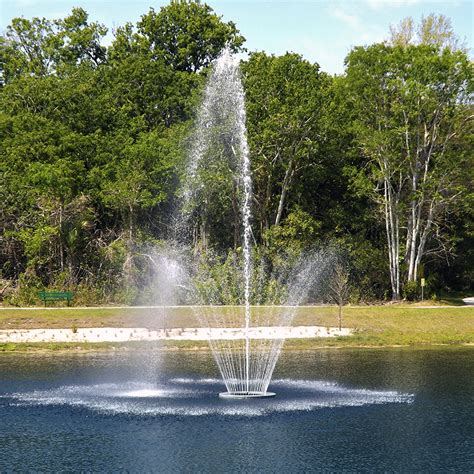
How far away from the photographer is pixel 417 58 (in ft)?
172

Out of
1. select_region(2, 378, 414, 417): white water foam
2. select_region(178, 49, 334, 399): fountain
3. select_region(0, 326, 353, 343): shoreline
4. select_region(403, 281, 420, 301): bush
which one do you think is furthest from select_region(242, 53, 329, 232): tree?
select_region(2, 378, 414, 417): white water foam

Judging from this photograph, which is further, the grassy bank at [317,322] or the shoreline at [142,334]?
the grassy bank at [317,322]

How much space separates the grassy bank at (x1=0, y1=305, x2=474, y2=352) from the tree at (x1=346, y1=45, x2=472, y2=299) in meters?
9.27

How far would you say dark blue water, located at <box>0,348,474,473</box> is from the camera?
19.5 metres

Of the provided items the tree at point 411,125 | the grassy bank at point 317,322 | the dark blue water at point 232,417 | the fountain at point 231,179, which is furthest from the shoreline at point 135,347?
the tree at point 411,125

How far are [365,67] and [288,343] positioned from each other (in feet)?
72.5

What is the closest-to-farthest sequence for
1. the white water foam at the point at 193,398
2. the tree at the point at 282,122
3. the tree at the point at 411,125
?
the white water foam at the point at 193,398
the tree at the point at 411,125
the tree at the point at 282,122

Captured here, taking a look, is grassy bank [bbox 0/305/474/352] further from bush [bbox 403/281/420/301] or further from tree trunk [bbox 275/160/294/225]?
tree trunk [bbox 275/160/294/225]

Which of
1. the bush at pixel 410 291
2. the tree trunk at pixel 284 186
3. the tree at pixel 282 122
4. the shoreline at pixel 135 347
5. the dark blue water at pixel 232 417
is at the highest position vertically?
the tree at pixel 282 122

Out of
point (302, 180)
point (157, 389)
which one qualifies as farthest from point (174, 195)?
point (157, 389)

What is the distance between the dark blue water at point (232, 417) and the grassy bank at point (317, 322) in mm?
4173

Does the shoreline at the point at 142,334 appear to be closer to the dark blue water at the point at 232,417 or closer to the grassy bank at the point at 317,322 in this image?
the grassy bank at the point at 317,322

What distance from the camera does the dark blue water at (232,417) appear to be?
63.8ft

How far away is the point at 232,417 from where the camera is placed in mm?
23734
